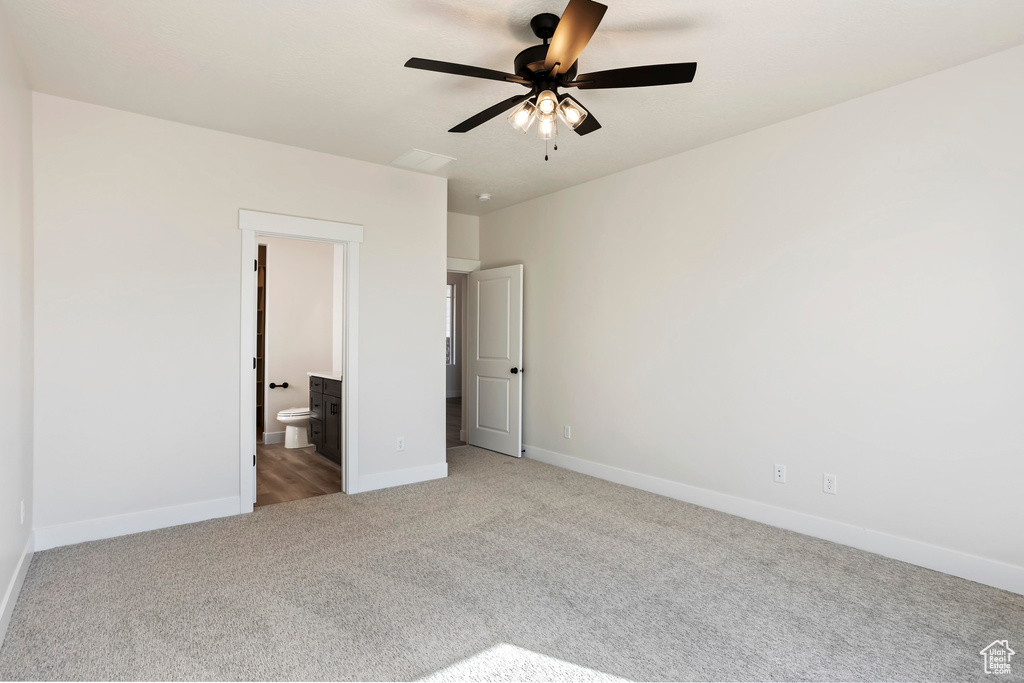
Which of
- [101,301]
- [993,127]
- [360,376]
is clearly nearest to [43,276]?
[101,301]

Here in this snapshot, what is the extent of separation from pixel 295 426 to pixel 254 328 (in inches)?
94.1

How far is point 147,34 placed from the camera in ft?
8.23

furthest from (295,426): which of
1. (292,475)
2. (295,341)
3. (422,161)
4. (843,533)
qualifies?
(843,533)

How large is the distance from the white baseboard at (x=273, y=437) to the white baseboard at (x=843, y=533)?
148 inches

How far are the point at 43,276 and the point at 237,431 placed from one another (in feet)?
4.70

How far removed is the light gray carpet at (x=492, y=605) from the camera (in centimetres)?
203

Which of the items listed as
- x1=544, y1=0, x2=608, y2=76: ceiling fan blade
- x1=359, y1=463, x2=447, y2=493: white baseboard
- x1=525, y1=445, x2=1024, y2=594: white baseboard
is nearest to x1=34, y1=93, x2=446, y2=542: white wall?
x1=359, y1=463, x2=447, y2=493: white baseboard

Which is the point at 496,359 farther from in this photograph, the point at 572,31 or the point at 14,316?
the point at 572,31

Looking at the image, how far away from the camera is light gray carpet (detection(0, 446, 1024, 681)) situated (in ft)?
6.66

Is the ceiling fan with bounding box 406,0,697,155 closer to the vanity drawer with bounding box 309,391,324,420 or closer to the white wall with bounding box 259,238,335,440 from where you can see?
the vanity drawer with bounding box 309,391,324,420

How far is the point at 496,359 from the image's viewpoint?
226 inches

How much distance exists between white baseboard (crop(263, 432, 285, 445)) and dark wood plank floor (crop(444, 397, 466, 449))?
6.32 feet
